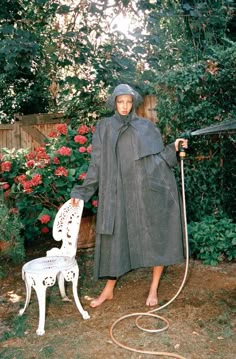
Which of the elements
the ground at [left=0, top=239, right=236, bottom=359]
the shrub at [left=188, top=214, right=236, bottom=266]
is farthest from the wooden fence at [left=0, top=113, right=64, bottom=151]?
the shrub at [left=188, top=214, right=236, bottom=266]

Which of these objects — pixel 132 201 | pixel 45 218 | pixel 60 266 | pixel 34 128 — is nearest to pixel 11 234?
pixel 45 218

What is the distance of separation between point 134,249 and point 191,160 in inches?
69.7

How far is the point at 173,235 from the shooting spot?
10.2 feet

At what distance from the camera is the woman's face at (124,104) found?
3.08 metres

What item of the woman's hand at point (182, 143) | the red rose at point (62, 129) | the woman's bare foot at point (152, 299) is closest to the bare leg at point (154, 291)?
the woman's bare foot at point (152, 299)

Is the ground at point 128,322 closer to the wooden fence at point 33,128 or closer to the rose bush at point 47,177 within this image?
the rose bush at point 47,177

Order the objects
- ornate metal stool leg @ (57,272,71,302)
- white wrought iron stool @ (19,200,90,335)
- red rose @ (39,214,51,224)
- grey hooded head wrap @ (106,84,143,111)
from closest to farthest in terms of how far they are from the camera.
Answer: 1. white wrought iron stool @ (19,200,90,335)
2. grey hooded head wrap @ (106,84,143,111)
3. ornate metal stool leg @ (57,272,71,302)
4. red rose @ (39,214,51,224)

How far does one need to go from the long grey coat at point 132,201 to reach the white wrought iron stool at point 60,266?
20 cm

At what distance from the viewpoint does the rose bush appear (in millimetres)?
4297

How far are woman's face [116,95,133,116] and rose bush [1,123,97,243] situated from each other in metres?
1.28

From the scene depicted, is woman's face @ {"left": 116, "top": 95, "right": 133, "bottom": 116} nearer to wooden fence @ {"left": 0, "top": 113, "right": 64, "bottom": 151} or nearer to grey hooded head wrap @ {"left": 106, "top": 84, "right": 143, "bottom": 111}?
grey hooded head wrap @ {"left": 106, "top": 84, "right": 143, "bottom": 111}

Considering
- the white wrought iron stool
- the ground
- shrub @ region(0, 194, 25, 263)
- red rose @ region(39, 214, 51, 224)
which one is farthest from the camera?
red rose @ region(39, 214, 51, 224)

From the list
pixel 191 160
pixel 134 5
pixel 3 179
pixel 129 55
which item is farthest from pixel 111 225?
pixel 134 5

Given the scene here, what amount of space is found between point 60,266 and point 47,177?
1.61 metres
